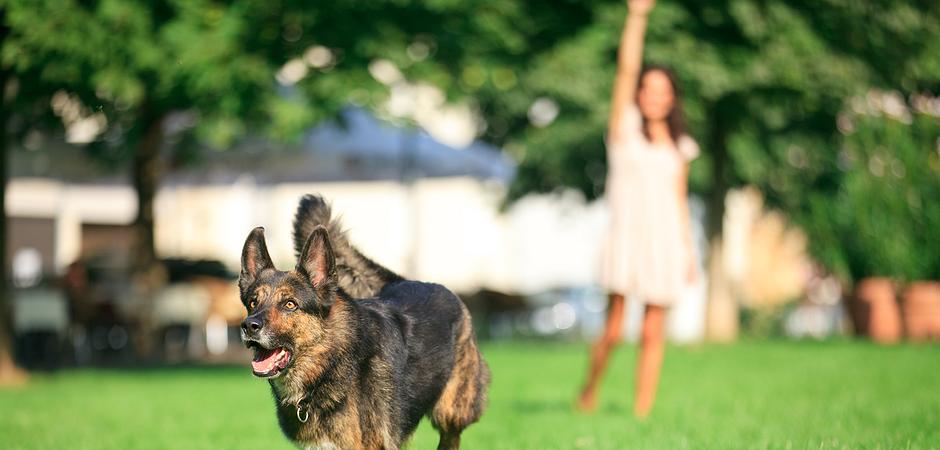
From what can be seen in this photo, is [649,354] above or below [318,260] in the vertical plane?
below

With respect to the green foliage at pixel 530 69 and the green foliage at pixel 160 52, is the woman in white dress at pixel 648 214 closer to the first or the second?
the green foliage at pixel 530 69

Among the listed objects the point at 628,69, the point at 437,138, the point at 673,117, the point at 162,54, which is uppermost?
the point at 162,54

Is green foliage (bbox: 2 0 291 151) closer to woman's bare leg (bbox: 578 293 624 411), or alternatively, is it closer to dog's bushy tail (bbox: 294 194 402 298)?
woman's bare leg (bbox: 578 293 624 411)

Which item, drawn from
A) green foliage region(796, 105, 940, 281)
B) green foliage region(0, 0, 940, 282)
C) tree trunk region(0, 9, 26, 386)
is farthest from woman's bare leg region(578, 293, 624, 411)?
green foliage region(796, 105, 940, 281)

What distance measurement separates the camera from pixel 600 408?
37.7ft

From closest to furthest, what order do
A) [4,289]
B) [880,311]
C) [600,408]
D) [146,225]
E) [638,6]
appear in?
1. [638,6]
2. [600,408]
3. [4,289]
4. [146,225]
5. [880,311]

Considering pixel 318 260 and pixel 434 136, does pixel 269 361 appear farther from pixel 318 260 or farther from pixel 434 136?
pixel 434 136

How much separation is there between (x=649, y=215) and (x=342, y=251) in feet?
10.8

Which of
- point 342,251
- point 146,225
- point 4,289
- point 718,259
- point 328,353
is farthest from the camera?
point 718,259

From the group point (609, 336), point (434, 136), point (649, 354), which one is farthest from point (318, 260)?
point (434, 136)

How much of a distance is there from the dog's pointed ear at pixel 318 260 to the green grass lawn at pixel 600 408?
2.53 metres

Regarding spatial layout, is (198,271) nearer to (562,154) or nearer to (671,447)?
(562,154)

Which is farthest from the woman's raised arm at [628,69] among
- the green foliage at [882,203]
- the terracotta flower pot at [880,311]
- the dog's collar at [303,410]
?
the green foliage at [882,203]

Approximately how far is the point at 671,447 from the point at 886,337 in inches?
696
